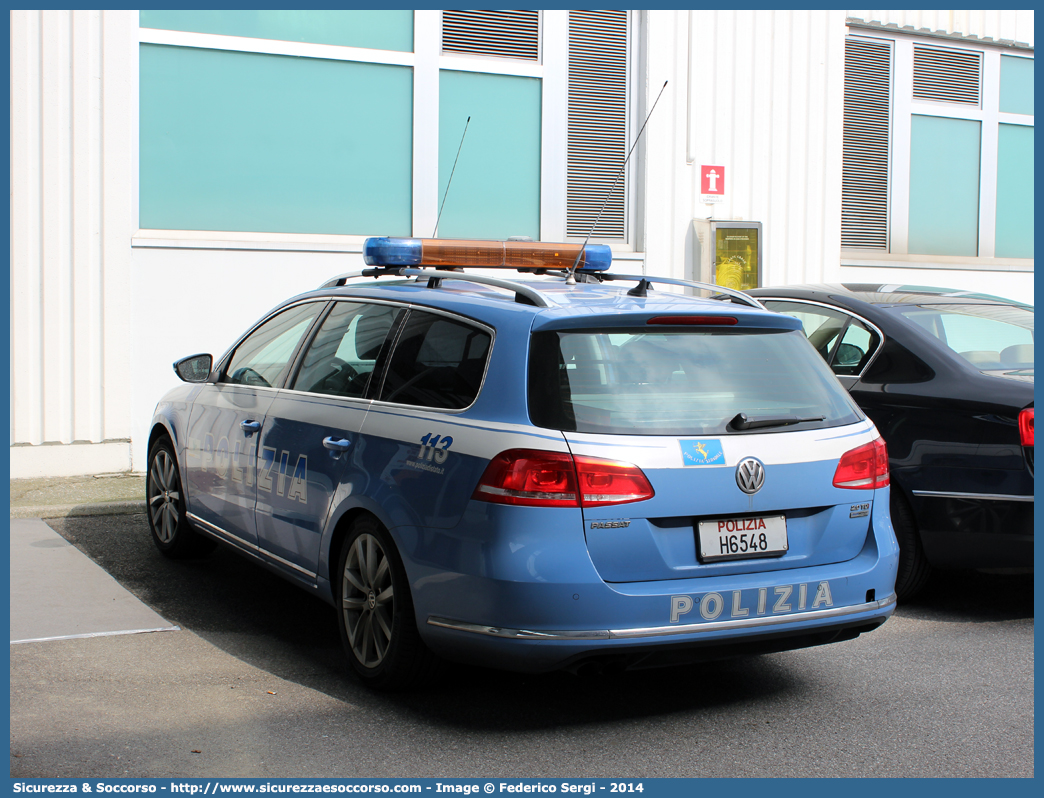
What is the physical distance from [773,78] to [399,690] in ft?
30.1

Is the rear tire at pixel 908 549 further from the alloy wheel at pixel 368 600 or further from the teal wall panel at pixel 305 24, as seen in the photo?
the teal wall panel at pixel 305 24

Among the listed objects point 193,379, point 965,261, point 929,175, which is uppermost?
point 929,175

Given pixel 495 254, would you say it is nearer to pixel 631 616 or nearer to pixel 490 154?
pixel 631 616

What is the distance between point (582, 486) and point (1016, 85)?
1237cm

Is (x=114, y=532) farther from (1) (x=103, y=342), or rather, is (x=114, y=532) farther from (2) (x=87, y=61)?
(2) (x=87, y=61)

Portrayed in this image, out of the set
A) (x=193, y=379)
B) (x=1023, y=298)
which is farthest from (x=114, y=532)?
(x=1023, y=298)

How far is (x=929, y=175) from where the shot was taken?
13211 millimetres

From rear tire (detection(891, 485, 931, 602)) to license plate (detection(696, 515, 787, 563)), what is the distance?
1.94m

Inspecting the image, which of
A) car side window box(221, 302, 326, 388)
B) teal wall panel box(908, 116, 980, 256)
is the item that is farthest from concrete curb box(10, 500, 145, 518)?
teal wall panel box(908, 116, 980, 256)

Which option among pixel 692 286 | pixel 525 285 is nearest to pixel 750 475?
pixel 692 286

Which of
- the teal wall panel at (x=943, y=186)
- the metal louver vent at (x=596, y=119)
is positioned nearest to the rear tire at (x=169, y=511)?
the metal louver vent at (x=596, y=119)

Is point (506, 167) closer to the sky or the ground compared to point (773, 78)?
closer to the ground

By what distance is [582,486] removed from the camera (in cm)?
372

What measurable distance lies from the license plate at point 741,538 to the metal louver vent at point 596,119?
7417 mm
